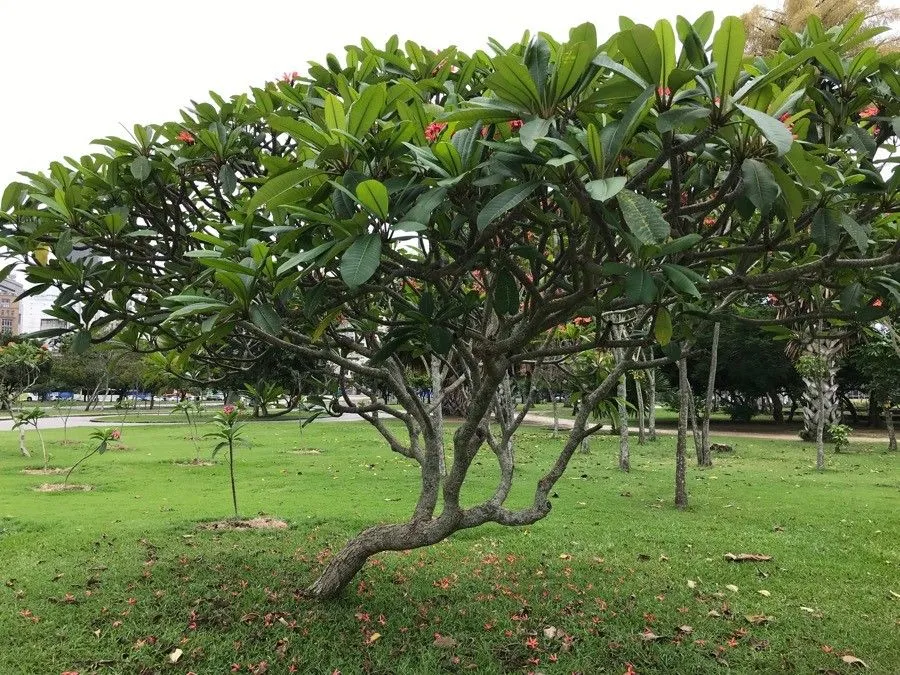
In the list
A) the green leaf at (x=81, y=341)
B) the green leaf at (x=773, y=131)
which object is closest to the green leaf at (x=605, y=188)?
the green leaf at (x=773, y=131)

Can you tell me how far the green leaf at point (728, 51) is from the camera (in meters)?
1.37

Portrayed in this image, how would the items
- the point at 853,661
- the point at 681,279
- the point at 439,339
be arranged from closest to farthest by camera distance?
the point at 681,279, the point at 439,339, the point at 853,661

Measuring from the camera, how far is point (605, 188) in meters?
1.31

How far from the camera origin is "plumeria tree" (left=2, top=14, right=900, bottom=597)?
4.81 ft

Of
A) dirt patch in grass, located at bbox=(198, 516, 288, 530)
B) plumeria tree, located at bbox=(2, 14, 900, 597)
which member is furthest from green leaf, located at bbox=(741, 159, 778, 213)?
dirt patch in grass, located at bbox=(198, 516, 288, 530)

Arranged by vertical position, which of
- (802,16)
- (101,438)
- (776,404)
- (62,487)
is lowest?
(62,487)

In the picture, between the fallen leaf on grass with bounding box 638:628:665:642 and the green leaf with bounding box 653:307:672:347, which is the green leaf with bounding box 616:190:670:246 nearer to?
the green leaf with bounding box 653:307:672:347

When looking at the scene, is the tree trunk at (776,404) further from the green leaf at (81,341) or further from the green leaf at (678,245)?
the green leaf at (81,341)

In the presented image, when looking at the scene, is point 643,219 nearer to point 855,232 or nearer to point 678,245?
point 678,245

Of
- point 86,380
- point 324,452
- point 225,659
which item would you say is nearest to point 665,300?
point 225,659

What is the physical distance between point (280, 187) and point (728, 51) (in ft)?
3.64

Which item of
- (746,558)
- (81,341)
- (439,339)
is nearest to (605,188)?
(439,339)

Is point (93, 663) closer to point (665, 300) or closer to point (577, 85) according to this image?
point (665, 300)

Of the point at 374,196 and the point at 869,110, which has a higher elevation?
the point at 869,110
